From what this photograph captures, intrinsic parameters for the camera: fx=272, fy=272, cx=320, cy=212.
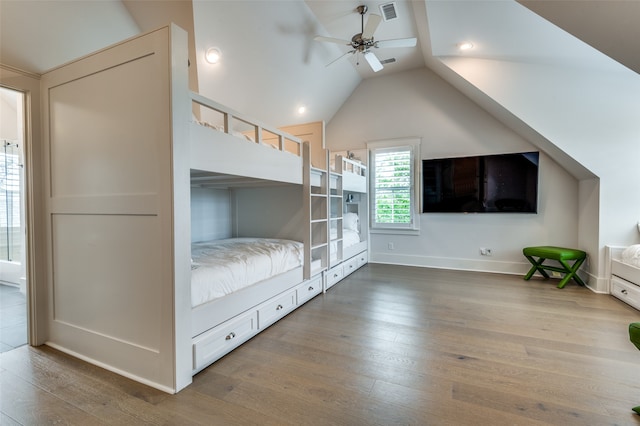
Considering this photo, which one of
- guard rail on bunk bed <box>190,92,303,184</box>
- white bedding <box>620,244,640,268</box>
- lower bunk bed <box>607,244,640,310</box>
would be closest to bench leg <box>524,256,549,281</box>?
lower bunk bed <box>607,244,640,310</box>

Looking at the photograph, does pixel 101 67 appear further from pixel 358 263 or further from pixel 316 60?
pixel 358 263

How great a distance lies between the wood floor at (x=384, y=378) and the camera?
1439mm

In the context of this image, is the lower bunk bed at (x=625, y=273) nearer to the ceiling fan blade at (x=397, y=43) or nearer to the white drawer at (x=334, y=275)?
the white drawer at (x=334, y=275)

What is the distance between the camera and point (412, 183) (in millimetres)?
4953

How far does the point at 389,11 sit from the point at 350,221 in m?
3.13

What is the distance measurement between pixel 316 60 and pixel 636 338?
4340 millimetres

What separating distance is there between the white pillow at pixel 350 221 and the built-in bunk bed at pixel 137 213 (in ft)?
8.99

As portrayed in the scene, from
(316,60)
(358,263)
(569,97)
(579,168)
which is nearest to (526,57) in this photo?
(569,97)

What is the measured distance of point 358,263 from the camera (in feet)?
15.9

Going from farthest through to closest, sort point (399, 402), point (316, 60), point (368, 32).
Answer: point (316, 60) < point (368, 32) < point (399, 402)

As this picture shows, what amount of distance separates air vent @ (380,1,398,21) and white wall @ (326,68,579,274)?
1.63 meters

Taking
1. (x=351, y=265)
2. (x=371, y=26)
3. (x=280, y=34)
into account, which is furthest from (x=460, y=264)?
(x=280, y=34)

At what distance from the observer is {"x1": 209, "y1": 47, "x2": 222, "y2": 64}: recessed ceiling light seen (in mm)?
2969

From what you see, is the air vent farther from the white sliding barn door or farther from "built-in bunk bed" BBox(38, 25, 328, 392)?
the white sliding barn door
